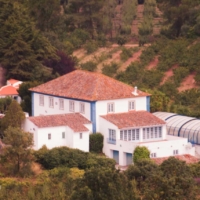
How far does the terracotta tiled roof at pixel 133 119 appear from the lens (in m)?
51.5

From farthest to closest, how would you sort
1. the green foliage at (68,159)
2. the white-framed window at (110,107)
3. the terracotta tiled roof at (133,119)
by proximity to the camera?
the white-framed window at (110,107) → the terracotta tiled roof at (133,119) → the green foliage at (68,159)

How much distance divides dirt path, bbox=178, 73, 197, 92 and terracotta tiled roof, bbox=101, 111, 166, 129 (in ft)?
51.4

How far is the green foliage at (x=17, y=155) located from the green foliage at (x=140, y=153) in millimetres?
6165

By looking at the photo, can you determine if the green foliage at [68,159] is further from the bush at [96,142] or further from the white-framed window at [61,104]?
the white-framed window at [61,104]

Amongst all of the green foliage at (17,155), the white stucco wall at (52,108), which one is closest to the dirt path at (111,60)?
the white stucco wall at (52,108)

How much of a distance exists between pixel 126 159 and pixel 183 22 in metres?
30.3

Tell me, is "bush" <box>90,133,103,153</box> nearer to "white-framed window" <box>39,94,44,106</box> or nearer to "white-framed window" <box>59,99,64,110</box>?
"white-framed window" <box>59,99,64,110</box>

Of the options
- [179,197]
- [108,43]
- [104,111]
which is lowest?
[179,197]

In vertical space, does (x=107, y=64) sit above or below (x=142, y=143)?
above

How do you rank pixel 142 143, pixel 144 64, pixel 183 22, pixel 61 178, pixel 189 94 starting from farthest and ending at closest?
pixel 183 22, pixel 144 64, pixel 189 94, pixel 142 143, pixel 61 178

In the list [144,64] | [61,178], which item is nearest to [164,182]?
[61,178]

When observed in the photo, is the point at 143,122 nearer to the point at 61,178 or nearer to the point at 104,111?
the point at 104,111

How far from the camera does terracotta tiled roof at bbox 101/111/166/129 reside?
51.5m

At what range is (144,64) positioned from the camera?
7381cm
